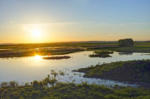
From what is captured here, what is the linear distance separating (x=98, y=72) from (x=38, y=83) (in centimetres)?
1010

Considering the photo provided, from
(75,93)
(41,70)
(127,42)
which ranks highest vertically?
(127,42)

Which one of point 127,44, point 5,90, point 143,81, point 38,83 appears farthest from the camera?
point 127,44

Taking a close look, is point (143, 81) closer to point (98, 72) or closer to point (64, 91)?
point (98, 72)

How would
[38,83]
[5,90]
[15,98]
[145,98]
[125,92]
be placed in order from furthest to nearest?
[38,83] < [5,90] < [125,92] < [15,98] < [145,98]

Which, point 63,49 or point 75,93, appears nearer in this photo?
point 75,93

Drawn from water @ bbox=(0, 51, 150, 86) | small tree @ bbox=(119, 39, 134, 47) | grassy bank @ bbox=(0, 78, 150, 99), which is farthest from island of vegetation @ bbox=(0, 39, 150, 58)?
grassy bank @ bbox=(0, 78, 150, 99)

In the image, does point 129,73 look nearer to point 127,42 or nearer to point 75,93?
point 75,93

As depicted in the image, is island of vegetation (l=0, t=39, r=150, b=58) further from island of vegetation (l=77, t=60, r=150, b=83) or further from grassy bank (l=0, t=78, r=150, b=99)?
grassy bank (l=0, t=78, r=150, b=99)

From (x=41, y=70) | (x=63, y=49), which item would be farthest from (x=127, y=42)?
(x=41, y=70)

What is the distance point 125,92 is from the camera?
1488 cm

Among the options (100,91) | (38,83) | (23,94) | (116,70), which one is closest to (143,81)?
(116,70)

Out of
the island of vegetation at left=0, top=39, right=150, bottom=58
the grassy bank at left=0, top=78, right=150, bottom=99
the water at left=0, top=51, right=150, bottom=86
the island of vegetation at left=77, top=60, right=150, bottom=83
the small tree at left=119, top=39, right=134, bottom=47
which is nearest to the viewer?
the grassy bank at left=0, top=78, right=150, bottom=99

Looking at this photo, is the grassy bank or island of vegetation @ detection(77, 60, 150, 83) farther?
island of vegetation @ detection(77, 60, 150, 83)

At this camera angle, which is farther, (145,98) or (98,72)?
(98,72)
